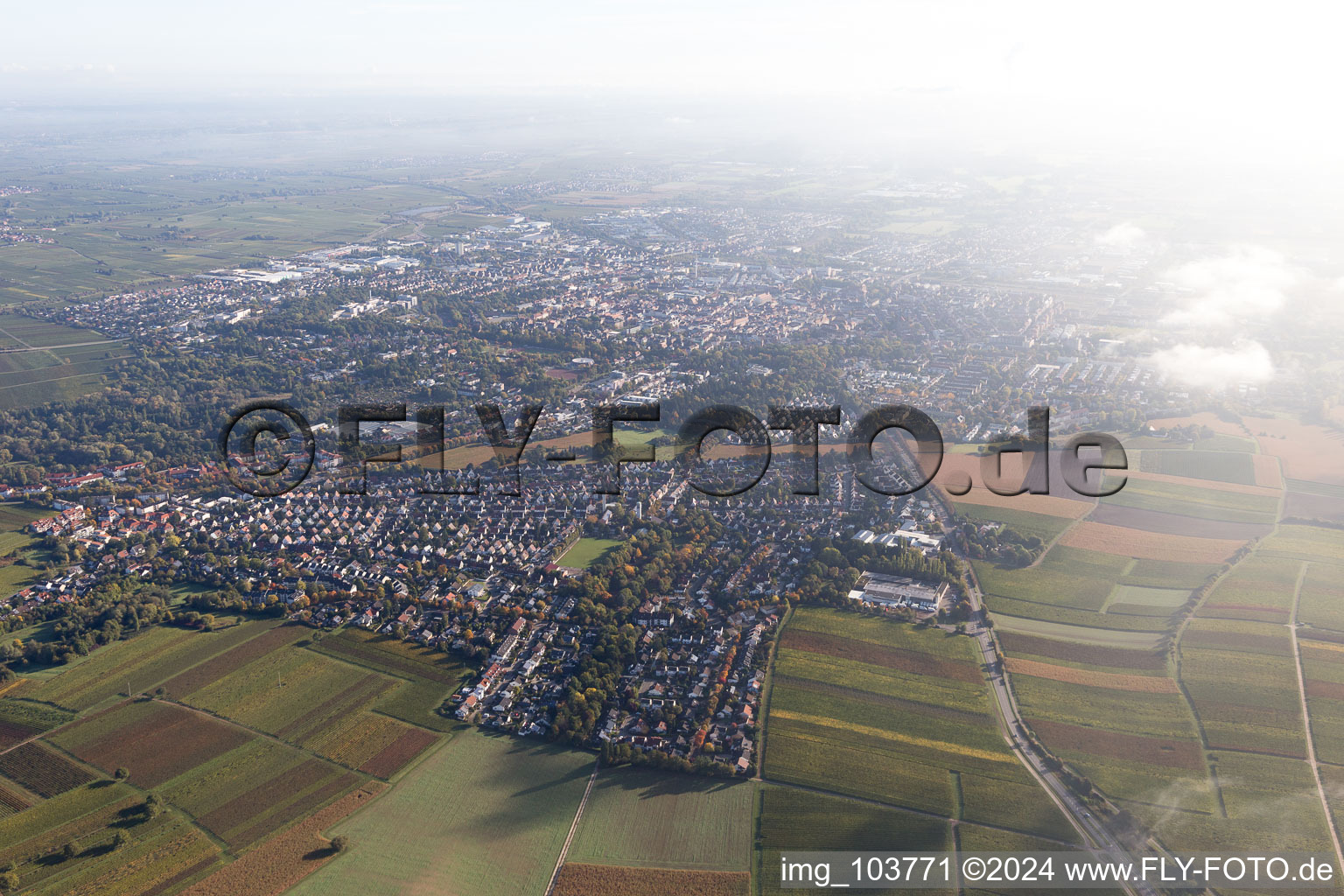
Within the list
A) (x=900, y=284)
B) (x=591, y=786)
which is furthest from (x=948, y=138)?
(x=591, y=786)

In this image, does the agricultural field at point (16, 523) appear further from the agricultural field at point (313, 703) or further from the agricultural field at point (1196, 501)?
the agricultural field at point (1196, 501)

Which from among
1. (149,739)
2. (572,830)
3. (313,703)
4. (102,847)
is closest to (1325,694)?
(572,830)

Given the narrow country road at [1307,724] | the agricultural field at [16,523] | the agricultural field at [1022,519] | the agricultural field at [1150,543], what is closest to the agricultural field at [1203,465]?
the agricultural field at [1150,543]

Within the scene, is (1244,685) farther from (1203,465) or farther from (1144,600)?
(1203,465)

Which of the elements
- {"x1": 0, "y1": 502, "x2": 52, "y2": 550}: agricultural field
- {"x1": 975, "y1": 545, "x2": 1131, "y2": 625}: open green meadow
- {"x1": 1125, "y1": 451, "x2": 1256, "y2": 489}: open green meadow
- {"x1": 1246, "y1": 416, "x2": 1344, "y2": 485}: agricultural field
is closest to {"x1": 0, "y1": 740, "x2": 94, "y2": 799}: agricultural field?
{"x1": 0, "y1": 502, "x2": 52, "y2": 550}: agricultural field

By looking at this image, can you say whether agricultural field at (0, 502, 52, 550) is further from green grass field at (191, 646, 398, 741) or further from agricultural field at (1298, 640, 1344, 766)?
agricultural field at (1298, 640, 1344, 766)

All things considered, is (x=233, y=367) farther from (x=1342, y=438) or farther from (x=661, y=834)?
(x=1342, y=438)
